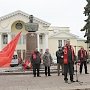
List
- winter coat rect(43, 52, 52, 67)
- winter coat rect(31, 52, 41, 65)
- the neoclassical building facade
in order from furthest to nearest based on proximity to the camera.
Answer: the neoclassical building facade → winter coat rect(43, 52, 52, 67) → winter coat rect(31, 52, 41, 65)

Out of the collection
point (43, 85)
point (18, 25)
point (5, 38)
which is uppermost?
point (18, 25)

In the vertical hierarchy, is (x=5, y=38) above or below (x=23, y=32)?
below

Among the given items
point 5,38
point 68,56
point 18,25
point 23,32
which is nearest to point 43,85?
point 68,56

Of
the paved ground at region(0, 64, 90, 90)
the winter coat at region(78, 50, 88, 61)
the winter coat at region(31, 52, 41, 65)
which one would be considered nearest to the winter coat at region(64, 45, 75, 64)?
the paved ground at region(0, 64, 90, 90)

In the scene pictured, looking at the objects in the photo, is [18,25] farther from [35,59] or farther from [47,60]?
[35,59]

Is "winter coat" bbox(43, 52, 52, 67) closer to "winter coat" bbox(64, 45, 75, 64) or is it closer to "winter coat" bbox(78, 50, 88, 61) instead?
"winter coat" bbox(78, 50, 88, 61)

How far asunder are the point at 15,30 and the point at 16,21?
231 cm

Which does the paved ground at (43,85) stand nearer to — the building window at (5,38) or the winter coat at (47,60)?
the winter coat at (47,60)

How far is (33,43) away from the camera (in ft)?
104

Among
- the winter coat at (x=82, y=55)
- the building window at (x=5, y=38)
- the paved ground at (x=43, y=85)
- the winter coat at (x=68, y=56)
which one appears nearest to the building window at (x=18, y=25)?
the building window at (x=5, y=38)

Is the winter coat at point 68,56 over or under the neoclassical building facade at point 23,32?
under

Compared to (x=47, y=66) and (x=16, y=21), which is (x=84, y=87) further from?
(x=16, y=21)

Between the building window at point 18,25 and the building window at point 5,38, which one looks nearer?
the building window at point 5,38

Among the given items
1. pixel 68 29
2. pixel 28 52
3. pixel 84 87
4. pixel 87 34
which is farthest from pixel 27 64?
pixel 68 29
